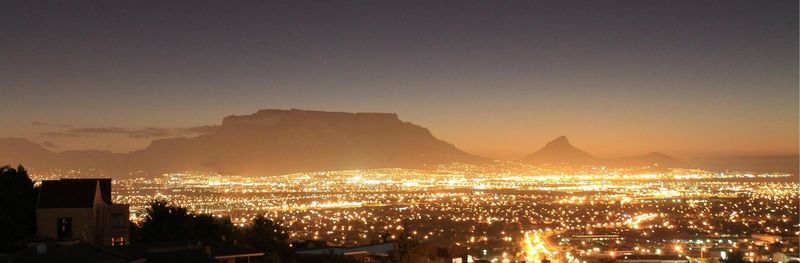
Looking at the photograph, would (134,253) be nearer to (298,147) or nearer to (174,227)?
(174,227)

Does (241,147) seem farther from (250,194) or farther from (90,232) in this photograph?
(90,232)

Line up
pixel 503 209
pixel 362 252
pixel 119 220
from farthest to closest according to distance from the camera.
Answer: pixel 503 209, pixel 362 252, pixel 119 220

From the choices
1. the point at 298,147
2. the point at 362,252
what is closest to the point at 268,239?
the point at 362,252

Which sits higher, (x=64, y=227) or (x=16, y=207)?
(x=16, y=207)

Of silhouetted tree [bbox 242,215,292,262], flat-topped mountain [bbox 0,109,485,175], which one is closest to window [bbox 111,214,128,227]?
silhouetted tree [bbox 242,215,292,262]

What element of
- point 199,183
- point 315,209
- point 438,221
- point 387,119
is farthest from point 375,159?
point 438,221

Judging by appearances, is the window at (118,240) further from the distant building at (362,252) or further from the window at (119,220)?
the distant building at (362,252)

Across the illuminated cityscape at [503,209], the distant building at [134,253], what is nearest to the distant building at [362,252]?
the illuminated cityscape at [503,209]
